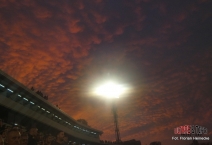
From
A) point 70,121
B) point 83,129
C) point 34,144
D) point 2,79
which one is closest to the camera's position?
point 2,79

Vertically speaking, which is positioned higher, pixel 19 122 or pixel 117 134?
pixel 19 122

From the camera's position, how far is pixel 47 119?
40.9m

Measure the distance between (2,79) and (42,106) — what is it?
543 inches

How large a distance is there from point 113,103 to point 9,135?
22485 mm

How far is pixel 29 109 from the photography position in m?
33.8

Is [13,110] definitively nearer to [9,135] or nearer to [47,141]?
[47,141]

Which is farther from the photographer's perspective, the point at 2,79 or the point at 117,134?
the point at 117,134

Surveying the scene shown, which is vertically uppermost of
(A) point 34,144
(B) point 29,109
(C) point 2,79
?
(C) point 2,79

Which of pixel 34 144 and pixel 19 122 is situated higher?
pixel 19 122

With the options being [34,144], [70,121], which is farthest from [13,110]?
[70,121]

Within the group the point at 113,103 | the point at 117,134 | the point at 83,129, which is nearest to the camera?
the point at 113,103

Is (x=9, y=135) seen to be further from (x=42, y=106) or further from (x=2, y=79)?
(x=42, y=106)

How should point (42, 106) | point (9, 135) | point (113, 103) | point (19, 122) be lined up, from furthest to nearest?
point (42, 106) < point (113, 103) < point (19, 122) < point (9, 135)

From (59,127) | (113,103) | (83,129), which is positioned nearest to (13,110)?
(113,103)
